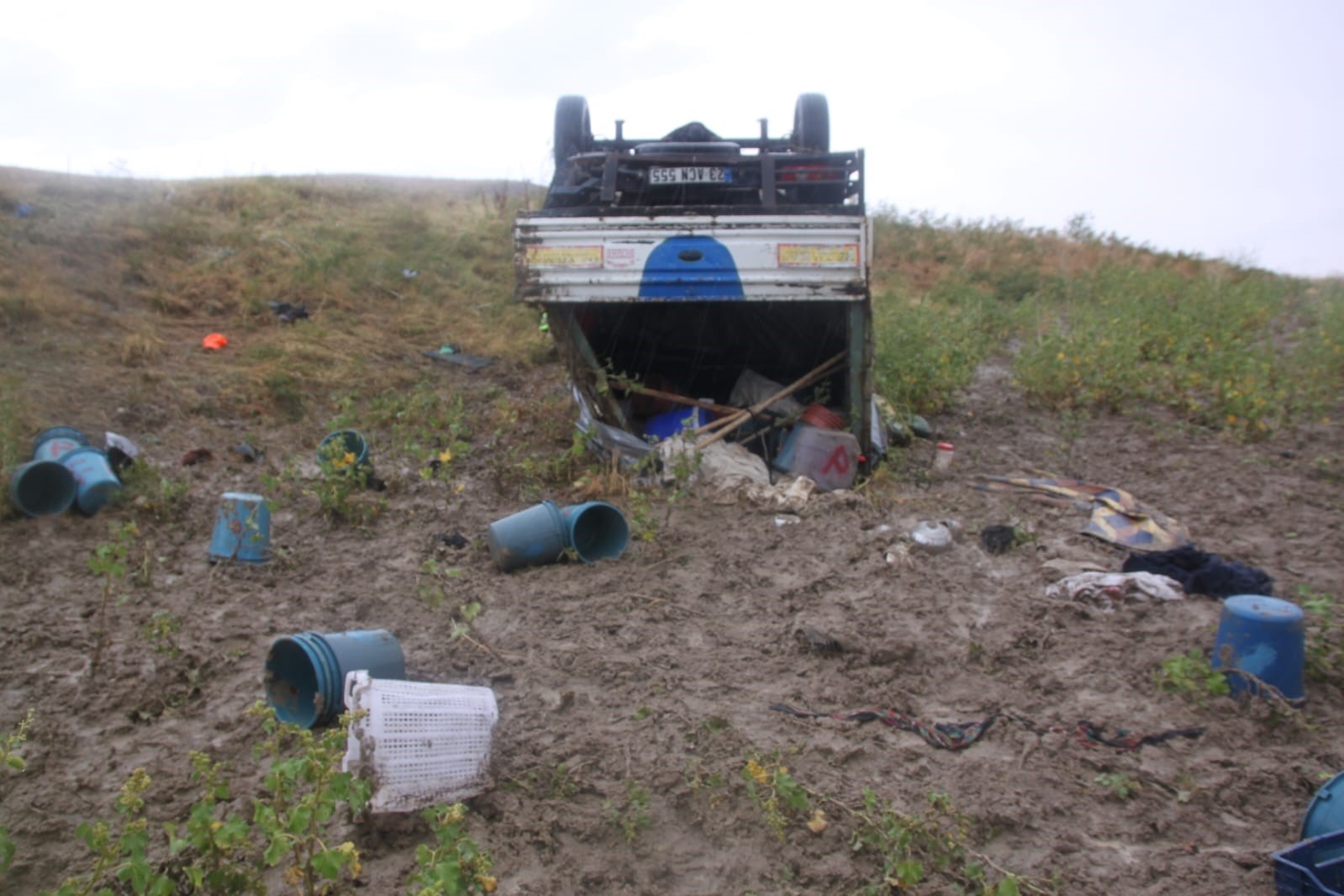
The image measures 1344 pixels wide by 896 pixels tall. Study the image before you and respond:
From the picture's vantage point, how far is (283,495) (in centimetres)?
566

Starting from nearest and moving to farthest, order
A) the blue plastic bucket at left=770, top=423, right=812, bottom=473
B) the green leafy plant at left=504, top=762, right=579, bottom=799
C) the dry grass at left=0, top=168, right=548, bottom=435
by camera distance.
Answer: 1. the green leafy plant at left=504, top=762, right=579, bottom=799
2. the blue plastic bucket at left=770, top=423, right=812, bottom=473
3. the dry grass at left=0, top=168, right=548, bottom=435

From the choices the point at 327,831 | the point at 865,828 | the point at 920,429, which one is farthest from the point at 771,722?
the point at 920,429

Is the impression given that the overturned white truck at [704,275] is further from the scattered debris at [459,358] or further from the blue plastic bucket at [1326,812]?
the blue plastic bucket at [1326,812]

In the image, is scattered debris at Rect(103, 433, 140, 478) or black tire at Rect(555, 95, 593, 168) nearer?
scattered debris at Rect(103, 433, 140, 478)

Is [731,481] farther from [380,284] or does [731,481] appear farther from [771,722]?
[380,284]

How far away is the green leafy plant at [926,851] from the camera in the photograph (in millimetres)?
2348

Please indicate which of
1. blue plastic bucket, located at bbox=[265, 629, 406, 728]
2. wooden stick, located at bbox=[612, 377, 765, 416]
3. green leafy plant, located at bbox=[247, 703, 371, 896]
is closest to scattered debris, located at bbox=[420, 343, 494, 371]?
wooden stick, located at bbox=[612, 377, 765, 416]

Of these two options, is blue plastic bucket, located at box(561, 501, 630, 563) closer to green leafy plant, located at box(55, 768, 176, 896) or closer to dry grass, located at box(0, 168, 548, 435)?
green leafy plant, located at box(55, 768, 176, 896)

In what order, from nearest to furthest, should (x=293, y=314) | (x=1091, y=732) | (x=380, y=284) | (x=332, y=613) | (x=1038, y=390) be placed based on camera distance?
1. (x=1091, y=732)
2. (x=332, y=613)
3. (x=1038, y=390)
4. (x=293, y=314)
5. (x=380, y=284)

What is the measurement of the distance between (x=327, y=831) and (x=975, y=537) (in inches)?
137

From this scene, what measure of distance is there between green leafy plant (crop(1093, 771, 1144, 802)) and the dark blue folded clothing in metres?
1.60

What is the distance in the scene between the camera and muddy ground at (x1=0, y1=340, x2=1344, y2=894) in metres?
2.54

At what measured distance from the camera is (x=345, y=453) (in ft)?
17.8

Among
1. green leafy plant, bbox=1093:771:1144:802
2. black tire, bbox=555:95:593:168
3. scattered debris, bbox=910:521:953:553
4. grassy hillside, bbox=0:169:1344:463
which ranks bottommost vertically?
green leafy plant, bbox=1093:771:1144:802
